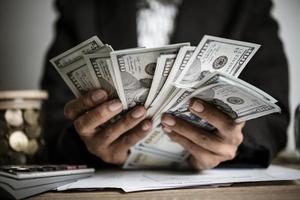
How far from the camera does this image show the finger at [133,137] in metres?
0.62

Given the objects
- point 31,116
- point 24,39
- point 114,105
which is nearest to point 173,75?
point 114,105

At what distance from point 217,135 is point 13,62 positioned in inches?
35.7

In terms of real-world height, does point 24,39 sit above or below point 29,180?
above

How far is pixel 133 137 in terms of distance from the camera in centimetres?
64

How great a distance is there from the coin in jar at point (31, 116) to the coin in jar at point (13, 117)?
15mm

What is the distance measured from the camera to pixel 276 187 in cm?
55

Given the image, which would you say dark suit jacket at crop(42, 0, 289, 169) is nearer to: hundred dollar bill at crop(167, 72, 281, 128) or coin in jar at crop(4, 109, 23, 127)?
coin in jar at crop(4, 109, 23, 127)

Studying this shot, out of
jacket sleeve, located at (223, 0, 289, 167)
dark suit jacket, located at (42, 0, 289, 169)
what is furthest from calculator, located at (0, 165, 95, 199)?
jacket sleeve, located at (223, 0, 289, 167)

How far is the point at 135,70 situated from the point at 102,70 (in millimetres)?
56

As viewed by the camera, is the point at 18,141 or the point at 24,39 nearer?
the point at 18,141

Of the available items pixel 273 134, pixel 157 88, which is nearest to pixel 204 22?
pixel 273 134

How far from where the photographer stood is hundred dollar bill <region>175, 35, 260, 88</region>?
0.54 m

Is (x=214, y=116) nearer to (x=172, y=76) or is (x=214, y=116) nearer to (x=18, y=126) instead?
(x=172, y=76)

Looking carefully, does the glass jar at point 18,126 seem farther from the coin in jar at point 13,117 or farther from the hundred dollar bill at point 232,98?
the hundred dollar bill at point 232,98
